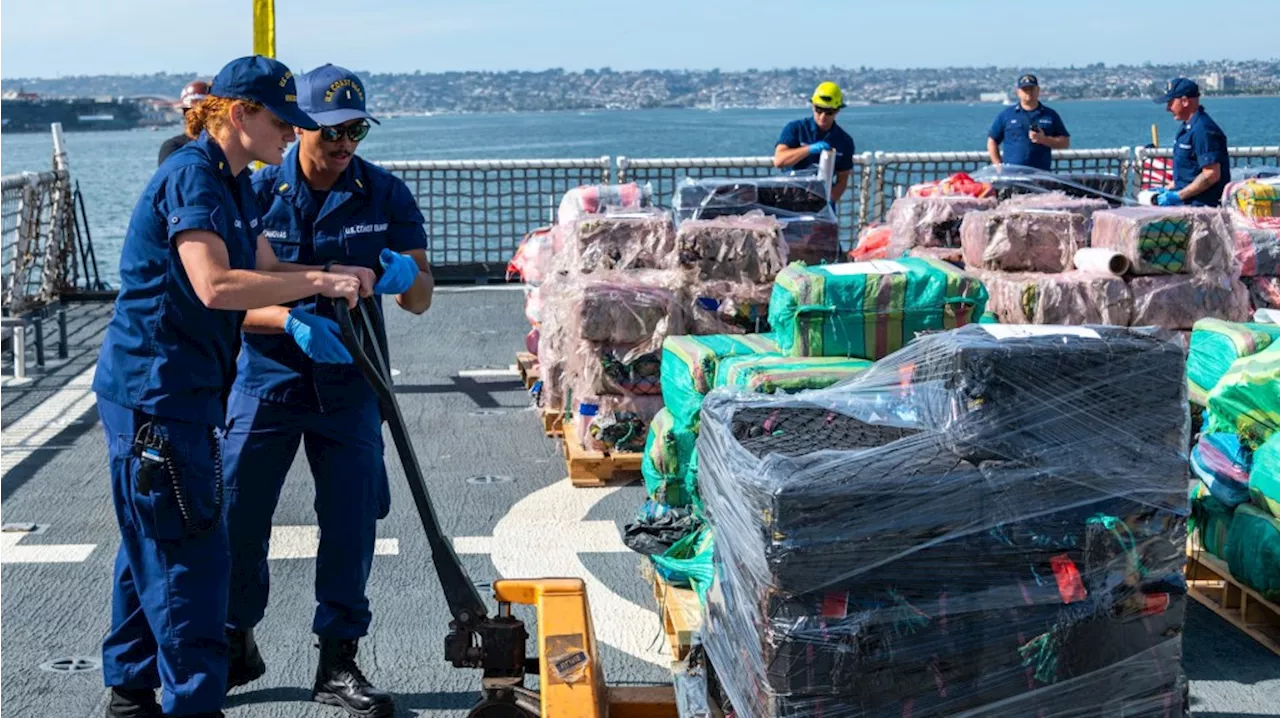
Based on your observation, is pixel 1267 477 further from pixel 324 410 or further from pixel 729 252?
pixel 729 252

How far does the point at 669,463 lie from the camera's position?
20.4 feet

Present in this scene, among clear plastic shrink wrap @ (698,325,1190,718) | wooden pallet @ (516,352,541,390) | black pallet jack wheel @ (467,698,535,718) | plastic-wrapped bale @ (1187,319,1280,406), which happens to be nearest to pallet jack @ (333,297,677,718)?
black pallet jack wheel @ (467,698,535,718)

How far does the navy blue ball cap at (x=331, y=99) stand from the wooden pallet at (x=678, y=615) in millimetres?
1845

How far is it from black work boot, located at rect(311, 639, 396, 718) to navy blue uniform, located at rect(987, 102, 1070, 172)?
8.96 metres

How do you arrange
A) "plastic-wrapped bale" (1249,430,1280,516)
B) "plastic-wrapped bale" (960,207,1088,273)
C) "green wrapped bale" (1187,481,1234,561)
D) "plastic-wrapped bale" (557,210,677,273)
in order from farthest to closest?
"plastic-wrapped bale" (960,207,1088,273) → "plastic-wrapped bale" (557,210,677,273) → "green wrapped bale" (1187,481,1234,561) → "plastic-wrapped bale" (1249,430,1280,516)

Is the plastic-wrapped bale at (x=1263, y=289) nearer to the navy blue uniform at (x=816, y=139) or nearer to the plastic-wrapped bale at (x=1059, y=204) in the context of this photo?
the plastic-wrapped bale at (x=1059, y=204)

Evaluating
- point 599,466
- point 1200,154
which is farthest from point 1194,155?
point 599,466

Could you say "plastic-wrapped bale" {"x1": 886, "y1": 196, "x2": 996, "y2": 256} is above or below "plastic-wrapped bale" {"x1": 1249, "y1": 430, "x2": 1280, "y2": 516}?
above

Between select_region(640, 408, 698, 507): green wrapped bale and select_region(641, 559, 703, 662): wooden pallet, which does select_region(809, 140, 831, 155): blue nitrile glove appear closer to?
select_region(640, 408, 698, 507): green wrapped bale

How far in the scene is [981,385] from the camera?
379 cm

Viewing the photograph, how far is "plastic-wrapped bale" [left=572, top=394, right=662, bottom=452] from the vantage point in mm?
7844

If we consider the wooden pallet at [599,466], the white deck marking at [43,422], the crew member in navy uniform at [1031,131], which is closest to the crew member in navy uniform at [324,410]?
the wooden pallet at [599,466]

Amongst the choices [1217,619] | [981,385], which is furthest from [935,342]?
[1217,619]

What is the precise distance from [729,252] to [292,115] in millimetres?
4114
